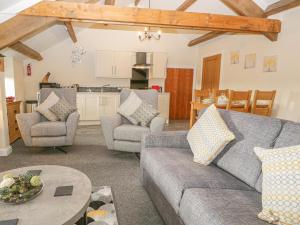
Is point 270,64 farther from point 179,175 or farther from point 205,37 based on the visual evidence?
point 179,175

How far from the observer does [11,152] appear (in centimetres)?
335

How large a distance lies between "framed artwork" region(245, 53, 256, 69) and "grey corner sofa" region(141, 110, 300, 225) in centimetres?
292

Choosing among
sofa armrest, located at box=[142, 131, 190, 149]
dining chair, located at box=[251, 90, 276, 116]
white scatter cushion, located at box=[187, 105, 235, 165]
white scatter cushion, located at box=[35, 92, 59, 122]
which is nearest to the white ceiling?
white scatter cushion, located at box=[35, 92, 59, 122]

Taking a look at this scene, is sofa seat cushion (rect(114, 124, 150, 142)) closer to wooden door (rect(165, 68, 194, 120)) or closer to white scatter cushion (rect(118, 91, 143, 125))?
white scatter cushion (rect(118, 91, 143, 125))

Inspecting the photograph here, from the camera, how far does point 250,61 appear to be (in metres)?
4.51

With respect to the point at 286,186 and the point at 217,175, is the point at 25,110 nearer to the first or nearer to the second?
the point at 217,175

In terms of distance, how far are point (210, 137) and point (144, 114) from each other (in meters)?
1.56

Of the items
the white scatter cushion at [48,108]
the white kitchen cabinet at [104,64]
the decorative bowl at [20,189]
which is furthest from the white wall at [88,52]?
the decorative bowl at [20,189]

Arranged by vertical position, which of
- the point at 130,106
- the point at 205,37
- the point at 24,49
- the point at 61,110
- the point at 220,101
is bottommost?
the point at 61,110

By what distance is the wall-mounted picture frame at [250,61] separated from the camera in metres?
4.42

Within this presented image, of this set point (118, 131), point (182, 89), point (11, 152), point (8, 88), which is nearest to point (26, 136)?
point (11, 152)

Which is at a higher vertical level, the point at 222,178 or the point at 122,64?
the point at 122,64

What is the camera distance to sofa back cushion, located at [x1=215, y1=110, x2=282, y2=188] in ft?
5.05

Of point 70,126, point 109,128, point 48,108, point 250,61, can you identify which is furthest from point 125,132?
point 250,61
